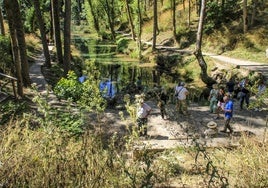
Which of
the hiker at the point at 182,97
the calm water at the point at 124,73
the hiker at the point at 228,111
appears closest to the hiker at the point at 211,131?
the hiker at the point at 228,111

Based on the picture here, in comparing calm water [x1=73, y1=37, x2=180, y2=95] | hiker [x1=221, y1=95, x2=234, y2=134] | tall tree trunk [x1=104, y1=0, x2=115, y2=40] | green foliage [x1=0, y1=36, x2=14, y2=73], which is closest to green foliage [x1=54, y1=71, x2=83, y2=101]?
green foliage [x1=0, y1=36, x2=14, y2=73]

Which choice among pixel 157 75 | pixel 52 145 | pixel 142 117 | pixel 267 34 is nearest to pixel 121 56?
pixel 157 75

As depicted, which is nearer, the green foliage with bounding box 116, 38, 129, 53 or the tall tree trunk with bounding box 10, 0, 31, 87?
the tall tree trunk with bounding box 10, 0, 31, 87

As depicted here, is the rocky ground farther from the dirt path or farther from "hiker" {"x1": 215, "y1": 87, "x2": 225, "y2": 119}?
the dirt path

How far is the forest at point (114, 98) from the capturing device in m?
6.13

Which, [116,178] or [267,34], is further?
[267,34]

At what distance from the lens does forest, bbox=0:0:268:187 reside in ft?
20.1

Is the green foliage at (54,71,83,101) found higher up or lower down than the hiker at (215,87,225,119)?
higher up

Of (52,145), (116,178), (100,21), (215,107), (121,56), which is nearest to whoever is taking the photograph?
(116,178)

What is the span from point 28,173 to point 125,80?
23920 mm

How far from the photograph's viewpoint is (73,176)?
240 inches

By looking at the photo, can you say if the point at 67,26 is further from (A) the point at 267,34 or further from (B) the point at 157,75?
(A) the point at 267,34

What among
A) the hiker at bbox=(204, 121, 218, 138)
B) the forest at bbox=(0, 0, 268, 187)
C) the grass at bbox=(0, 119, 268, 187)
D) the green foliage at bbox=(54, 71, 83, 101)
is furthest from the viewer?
the green foliage at bbox=(54, 71, 83, 101)

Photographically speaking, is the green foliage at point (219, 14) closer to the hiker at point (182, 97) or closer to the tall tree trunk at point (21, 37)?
the hiker at point (182, 97)
